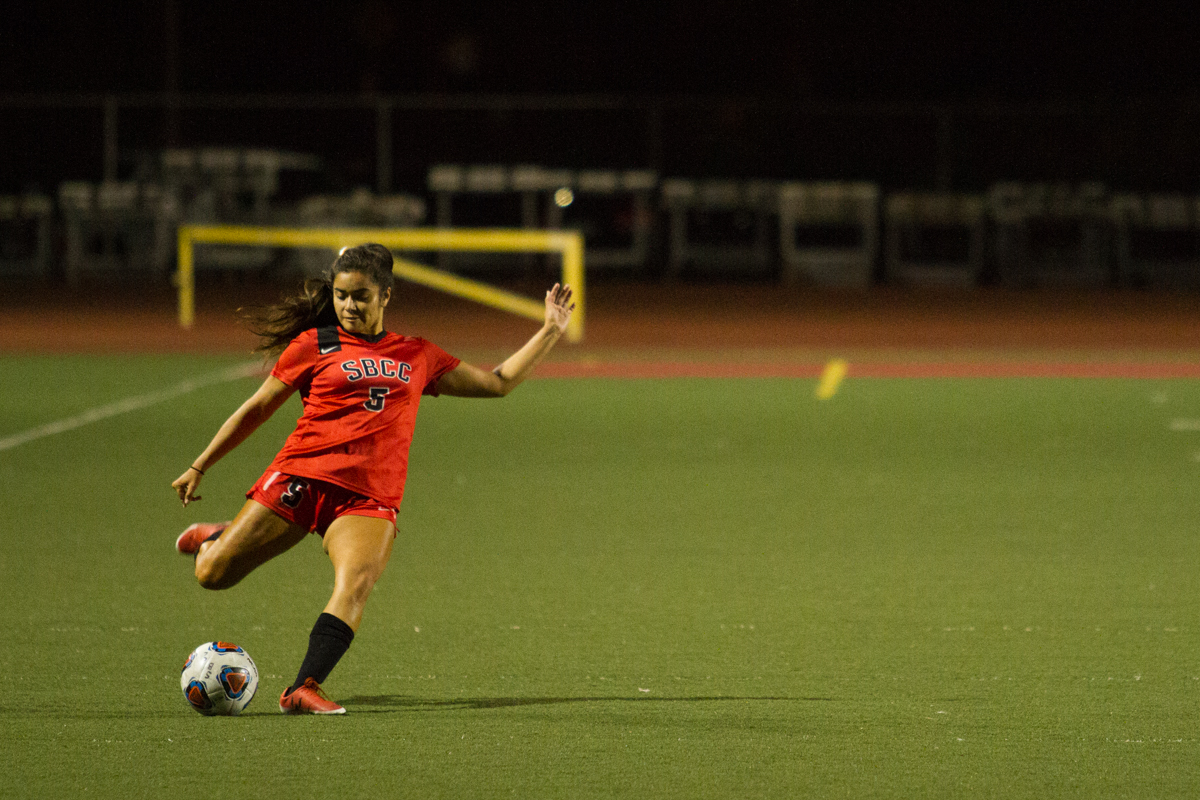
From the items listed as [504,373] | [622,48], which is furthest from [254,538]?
[622,48]

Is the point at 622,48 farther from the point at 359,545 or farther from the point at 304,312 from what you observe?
the point at 359,545

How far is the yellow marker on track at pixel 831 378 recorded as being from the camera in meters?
16.1

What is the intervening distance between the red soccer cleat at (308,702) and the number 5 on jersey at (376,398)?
92cm

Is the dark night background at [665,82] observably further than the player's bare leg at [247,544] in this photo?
Yes

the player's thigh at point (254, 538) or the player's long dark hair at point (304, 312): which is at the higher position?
the player's long dark hair at point (304, 312)

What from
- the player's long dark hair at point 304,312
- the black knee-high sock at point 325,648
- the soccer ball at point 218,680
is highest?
the player's long dark hair at point 304,312

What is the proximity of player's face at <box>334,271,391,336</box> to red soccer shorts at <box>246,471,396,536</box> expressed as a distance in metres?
0.55

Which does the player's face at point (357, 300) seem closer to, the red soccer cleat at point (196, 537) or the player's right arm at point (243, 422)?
the player's right arm at point (243, 422)

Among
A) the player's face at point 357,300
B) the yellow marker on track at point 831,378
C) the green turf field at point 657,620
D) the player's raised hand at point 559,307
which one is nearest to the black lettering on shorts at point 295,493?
the player's face at point 357,300

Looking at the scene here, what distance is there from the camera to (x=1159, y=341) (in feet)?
70.4

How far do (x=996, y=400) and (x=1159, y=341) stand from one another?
6.96 m

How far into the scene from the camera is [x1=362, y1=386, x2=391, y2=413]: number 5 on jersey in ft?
19.1

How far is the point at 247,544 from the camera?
19.0 feet

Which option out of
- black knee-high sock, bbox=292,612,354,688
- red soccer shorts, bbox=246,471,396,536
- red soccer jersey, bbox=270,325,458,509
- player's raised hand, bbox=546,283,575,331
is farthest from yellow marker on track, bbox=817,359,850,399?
black knee-high sock, bbox=292,612,354,688
